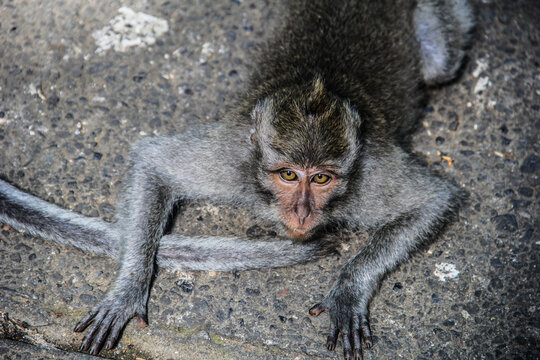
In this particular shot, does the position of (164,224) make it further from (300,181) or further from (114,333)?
(300,181)

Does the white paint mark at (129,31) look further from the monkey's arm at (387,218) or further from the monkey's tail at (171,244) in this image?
the monkey's arm at (387,218)

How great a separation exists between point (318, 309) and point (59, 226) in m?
1.71

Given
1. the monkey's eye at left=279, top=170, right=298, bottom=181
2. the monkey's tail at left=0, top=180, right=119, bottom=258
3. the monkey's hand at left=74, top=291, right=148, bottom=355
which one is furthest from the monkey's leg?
the monkey's eye at left=279, top=170, right=298, bottom=181

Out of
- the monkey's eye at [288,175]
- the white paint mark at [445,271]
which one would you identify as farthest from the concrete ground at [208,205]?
the monkey's eye at [288,175]

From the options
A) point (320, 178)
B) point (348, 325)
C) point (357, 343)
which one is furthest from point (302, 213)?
point (357, 343)

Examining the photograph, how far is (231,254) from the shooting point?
378 cm

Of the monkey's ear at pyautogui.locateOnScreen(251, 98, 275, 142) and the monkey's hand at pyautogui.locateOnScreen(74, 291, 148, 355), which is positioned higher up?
the monkey's ear at pyautogui.locateOnScreen(251, 98, 275, 142)

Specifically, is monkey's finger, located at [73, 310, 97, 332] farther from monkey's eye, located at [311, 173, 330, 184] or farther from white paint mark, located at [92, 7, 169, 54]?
white paint mark, located at [92, 7, 169, 54]

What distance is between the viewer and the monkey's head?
3.49m

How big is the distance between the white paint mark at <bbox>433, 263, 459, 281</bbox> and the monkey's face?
34.4 inches

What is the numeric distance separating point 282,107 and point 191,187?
894mm

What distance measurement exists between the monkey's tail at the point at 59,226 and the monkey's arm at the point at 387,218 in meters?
1.39

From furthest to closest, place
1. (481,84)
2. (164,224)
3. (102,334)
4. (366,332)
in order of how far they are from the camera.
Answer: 1. (481,84)
2. (164,224)
3. (366,332)
4. (102,334)

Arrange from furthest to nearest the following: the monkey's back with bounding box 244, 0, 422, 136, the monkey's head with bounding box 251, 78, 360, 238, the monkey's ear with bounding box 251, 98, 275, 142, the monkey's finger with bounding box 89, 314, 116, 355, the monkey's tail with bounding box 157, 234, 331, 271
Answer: the monkey's back with bounding box 244, 0, 422, 136, the monkey's tail with bounding box 157, 234, 331, 271, the monkey's ear with bounding box 251, 98, 275, 142, the monkey's head with bounding box 251, 78, 360, 238, the monkey's finger with bounding box 89, 314, 116, 355
